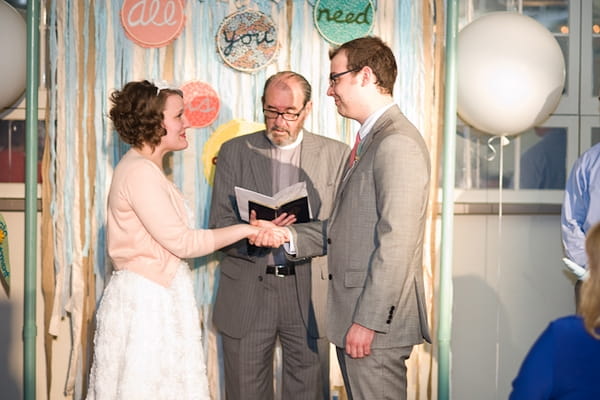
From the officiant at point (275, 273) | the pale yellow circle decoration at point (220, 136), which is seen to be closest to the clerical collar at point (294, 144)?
the officiant at point (275, 273)

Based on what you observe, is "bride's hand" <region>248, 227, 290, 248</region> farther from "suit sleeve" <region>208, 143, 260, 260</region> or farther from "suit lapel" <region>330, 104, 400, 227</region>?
"suit lapel" <region>330, 104, 400, 227</region>

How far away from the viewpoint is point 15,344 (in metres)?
4.36

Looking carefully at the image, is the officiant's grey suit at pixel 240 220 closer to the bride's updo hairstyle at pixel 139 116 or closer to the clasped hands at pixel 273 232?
the clasped hands at pixel 273 232

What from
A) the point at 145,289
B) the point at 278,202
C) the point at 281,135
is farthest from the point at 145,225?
the point at 281,135

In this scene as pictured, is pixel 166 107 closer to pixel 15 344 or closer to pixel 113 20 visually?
pixel 113 20

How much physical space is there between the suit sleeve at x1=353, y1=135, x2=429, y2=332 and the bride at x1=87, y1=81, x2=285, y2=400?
90 centimetres

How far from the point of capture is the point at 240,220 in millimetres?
3822

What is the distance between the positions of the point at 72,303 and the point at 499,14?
251cm

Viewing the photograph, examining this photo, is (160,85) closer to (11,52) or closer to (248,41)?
(248,41)

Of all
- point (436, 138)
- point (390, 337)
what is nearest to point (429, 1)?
point (436, 138)

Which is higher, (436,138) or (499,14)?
(499,14)

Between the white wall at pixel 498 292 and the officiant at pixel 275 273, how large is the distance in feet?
2.96

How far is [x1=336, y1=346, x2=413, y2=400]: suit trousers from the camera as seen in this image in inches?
110

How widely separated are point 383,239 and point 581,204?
56.1 inches
